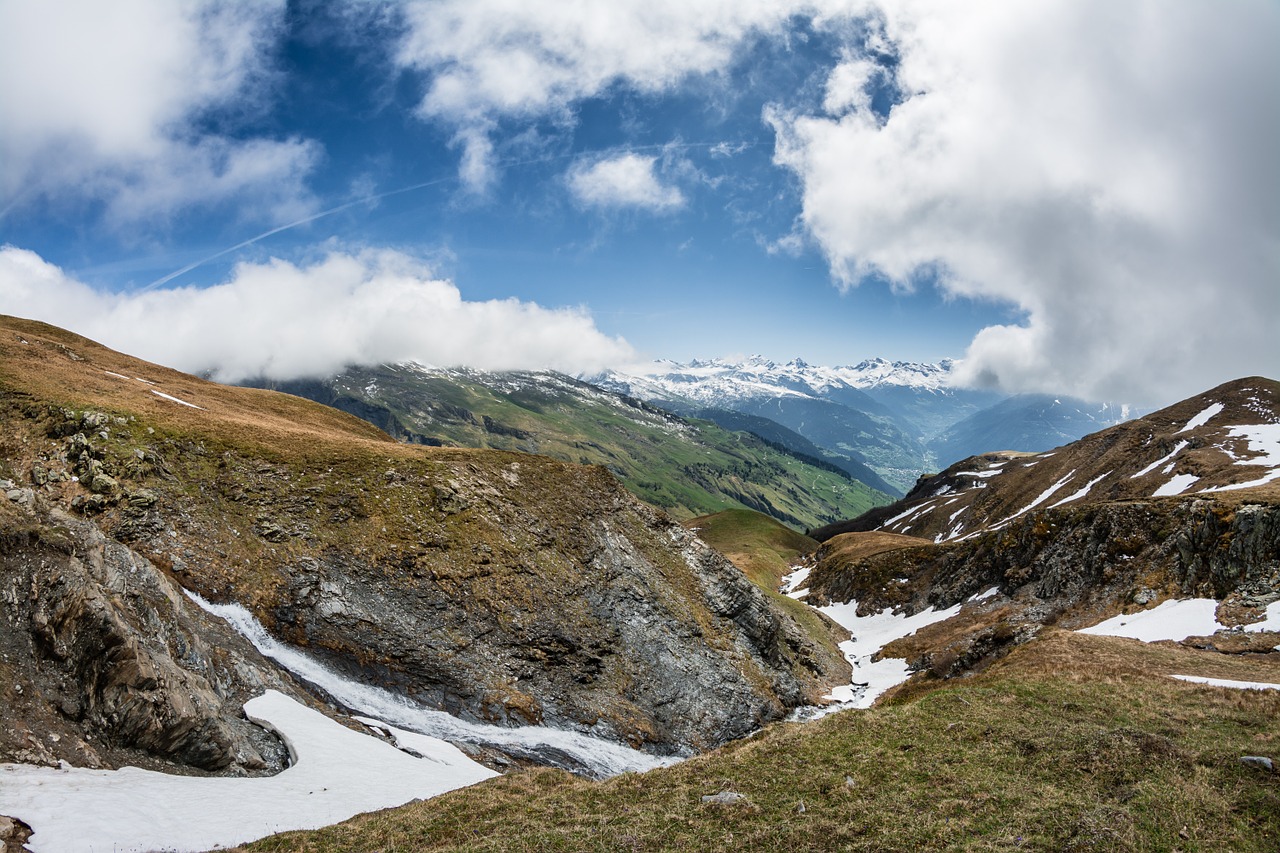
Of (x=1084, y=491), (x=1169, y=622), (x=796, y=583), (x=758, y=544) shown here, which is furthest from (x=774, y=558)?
(x=1169, y=622)

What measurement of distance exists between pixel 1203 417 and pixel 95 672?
150224 millimetres

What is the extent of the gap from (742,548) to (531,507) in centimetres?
11423

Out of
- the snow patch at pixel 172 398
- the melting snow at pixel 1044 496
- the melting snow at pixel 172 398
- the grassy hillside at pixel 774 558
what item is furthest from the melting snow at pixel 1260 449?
the melting snow at pixel 172 398

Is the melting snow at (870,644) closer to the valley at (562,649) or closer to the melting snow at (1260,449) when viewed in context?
the valley at (562,649)

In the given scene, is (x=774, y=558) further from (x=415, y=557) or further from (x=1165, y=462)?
(x=415, y=557)

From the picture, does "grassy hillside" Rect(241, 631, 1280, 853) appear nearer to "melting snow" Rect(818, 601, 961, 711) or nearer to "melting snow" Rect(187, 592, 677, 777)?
"melting snow" Rect(187, 592, 677, 777)

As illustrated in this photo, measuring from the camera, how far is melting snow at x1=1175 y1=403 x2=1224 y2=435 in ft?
336

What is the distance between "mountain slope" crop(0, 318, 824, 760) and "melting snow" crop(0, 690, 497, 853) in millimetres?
7989

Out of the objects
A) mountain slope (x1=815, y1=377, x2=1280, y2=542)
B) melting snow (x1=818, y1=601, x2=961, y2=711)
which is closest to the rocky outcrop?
melting snow (x1=818, y1=601, x2=961, y2=711)

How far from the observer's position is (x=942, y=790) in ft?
58.1

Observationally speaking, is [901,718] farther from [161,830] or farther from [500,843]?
[161,830]

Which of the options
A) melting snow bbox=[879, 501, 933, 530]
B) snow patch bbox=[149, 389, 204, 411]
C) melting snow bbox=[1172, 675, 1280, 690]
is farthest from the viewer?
melting snow bbox=[879, 501, 933, 530]

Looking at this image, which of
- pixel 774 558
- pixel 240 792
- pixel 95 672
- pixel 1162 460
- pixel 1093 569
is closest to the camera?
pixel 240 792

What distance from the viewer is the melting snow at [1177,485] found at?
255 ft
